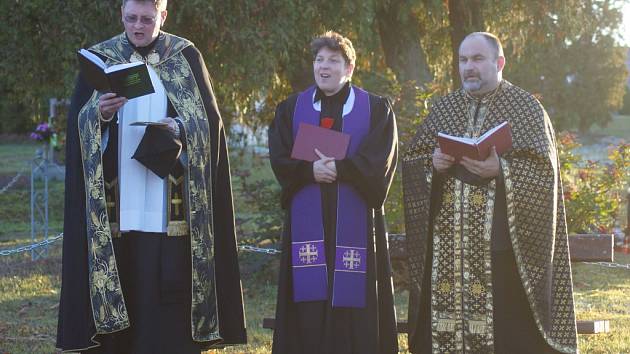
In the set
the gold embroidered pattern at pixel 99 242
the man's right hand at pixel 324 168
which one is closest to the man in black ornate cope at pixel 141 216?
the gold embroidered pattern at pixel 99 242

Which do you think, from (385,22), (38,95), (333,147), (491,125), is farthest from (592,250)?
(38,95)

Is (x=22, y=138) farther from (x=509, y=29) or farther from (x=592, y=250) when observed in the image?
(x=592, y=250)

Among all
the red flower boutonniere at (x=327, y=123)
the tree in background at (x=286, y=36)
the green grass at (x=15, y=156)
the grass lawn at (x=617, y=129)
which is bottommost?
the red flower boutonniere at (x=327, y=123)

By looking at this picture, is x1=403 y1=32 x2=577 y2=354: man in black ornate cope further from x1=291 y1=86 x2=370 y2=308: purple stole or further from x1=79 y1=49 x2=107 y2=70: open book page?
x1=79 y1=49 x2=107 y2=70: open book page

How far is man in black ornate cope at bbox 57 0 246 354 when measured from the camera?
19.8ft

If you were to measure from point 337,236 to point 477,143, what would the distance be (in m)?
1.10

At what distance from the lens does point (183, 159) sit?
20.1ft

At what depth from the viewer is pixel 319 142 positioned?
245 inches

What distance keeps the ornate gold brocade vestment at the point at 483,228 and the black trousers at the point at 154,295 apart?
58.1 inches

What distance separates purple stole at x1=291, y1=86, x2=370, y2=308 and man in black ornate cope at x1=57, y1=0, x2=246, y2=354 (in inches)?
21.6

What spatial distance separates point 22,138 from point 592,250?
142 feet

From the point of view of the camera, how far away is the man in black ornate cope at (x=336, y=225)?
628cm

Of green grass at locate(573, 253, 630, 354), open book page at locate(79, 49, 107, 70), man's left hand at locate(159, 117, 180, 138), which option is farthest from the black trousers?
green grass at locate(573, 253, 630, 354)

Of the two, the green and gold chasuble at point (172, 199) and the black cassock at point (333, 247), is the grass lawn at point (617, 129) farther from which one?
the green and gold chasuble at point (172, 199)
